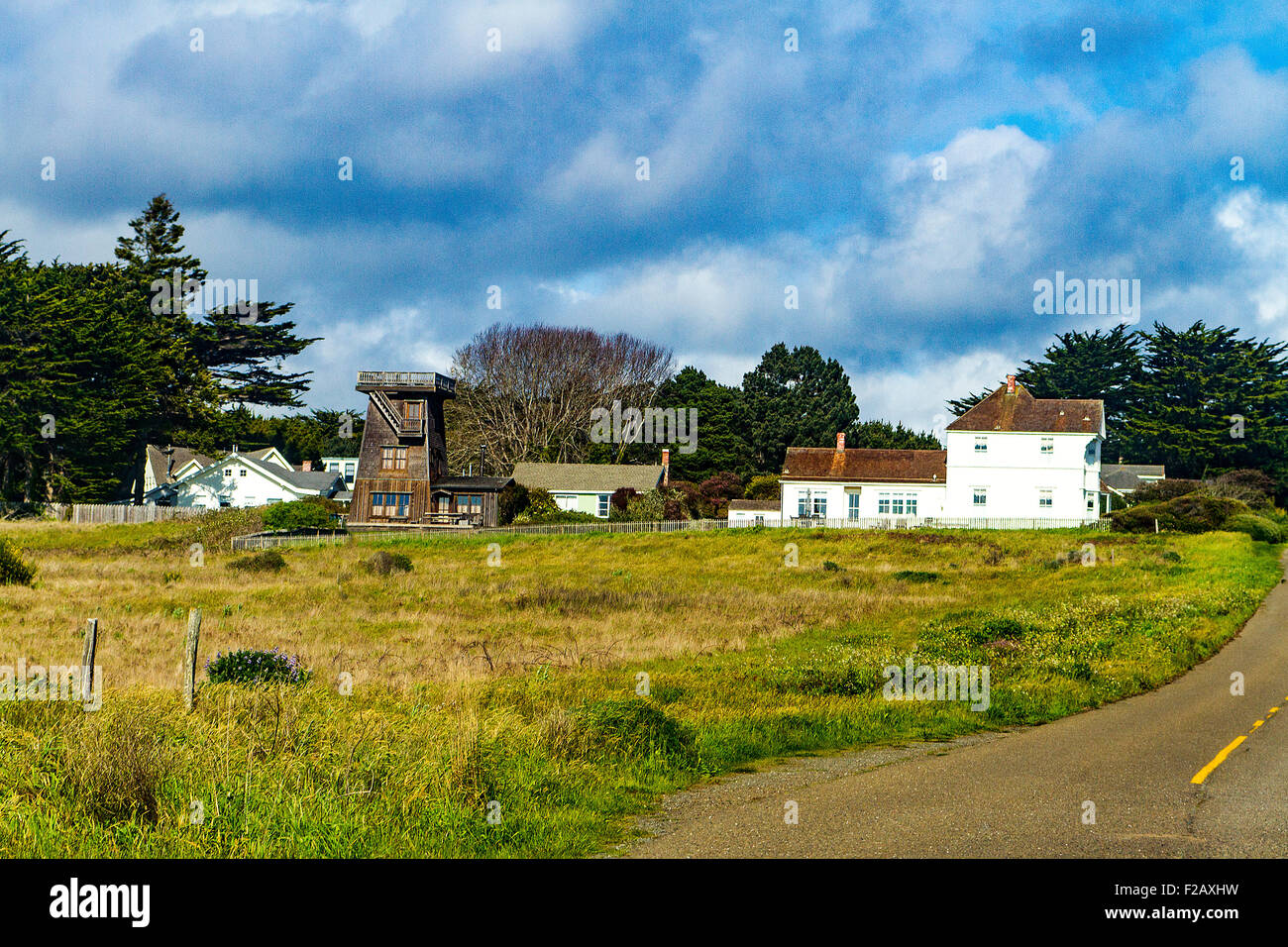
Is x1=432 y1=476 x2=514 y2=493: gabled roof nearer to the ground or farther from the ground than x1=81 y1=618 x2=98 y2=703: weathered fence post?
farther from the ground

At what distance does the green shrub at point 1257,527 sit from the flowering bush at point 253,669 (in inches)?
1985

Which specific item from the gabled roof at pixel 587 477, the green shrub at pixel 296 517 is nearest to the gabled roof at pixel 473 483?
the gabled roof at pixel 587 477

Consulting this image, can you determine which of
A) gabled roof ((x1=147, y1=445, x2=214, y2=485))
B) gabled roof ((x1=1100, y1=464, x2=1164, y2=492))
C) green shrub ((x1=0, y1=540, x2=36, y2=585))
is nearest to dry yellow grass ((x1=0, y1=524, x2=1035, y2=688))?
green shrub ((x1=0, y1=540, x2=36, y2=585))

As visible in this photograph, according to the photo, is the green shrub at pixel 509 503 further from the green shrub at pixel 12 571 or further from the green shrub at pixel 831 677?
the green shrub at pixel 831 677

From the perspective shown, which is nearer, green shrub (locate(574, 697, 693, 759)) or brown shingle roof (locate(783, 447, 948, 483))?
green shrub (locate(574, 697, 693, 759))

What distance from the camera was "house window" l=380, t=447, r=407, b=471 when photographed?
71875 millimetres

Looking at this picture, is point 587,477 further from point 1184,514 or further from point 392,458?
point 1184,514

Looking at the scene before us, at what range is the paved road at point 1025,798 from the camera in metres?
9.23

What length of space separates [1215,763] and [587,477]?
68487mm

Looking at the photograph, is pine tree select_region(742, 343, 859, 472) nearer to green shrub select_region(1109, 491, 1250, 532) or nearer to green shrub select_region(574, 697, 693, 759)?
green shrub select_region(1109, 491, 1250, 532)

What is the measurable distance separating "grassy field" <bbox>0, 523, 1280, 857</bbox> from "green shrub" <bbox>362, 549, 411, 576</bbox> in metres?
0.83

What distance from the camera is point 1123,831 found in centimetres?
973
